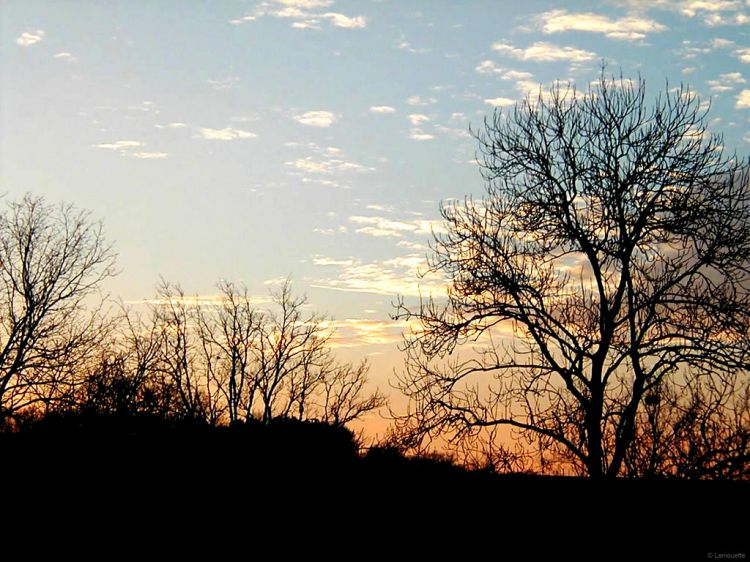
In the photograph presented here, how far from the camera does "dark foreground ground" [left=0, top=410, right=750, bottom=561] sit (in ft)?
46.7

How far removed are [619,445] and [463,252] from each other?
5.47 meters

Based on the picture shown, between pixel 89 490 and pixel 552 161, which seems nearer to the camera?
pixel 89 490

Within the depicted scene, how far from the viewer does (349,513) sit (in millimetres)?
15375

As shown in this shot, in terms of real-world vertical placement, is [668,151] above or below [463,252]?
above

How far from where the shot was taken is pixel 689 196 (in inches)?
737

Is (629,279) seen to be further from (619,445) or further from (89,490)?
(89,490)

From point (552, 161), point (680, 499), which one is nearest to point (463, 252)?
point (552, 161)

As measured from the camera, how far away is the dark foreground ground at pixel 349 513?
46.7 feet

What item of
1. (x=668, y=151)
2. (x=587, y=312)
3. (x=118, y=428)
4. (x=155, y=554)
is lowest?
(x=155, y=554)

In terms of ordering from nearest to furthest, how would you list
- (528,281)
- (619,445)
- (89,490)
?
(89,490) → (619,445) → (528,281)

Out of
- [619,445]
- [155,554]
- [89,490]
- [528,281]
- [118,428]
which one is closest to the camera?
[155,554]

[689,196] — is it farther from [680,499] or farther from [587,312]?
[680,499]

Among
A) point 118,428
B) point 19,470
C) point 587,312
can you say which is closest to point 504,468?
point 587,312

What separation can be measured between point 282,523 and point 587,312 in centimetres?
834
